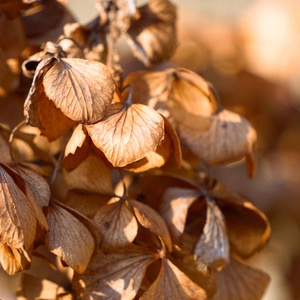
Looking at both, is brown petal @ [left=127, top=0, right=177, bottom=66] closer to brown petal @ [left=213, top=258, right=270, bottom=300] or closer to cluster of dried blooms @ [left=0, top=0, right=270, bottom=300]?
cluster of dried blooms @ [left=0, top=0, right=270, bottom=300]

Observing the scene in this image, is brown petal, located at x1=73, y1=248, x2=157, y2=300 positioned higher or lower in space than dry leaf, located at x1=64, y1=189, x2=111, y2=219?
lower

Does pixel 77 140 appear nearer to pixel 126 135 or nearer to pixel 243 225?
pixel 126 135

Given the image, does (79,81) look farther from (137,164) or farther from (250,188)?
(250,188)

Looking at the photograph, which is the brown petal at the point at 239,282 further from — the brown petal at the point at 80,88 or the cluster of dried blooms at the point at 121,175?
the brown petal at the point at 80,88

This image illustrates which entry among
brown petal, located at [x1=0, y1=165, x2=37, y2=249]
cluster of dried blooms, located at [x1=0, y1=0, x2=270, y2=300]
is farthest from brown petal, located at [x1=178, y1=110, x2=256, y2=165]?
brown petal, located at [x1=0, y1=165, x2=37, y2=249]

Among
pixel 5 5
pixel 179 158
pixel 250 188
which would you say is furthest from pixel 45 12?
pixel 250 188
